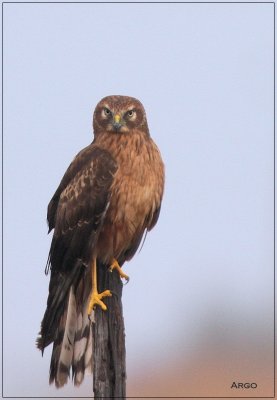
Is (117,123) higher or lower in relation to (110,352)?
Result: higher

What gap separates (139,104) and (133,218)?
108cm

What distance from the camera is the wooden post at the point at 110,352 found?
702cm

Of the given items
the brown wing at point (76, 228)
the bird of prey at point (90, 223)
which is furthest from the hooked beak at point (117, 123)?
the brown wing at point (76, 228)

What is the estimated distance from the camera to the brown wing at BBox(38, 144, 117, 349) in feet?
26.4

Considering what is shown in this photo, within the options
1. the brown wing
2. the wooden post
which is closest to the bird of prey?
the brown wing

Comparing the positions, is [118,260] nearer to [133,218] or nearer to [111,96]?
[133,218]

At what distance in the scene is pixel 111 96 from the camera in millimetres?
8719

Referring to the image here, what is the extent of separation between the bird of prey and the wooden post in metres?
0.36

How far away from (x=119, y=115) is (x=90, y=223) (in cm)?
100

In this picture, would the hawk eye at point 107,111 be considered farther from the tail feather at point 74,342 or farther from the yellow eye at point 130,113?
the tail feather at point 74,342

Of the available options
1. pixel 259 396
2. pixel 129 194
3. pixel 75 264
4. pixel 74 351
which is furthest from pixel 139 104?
pixel 259 396

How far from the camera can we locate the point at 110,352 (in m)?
7.20

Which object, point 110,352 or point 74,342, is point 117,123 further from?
point 110,352

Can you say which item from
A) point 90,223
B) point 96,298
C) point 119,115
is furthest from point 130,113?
point 96,298
